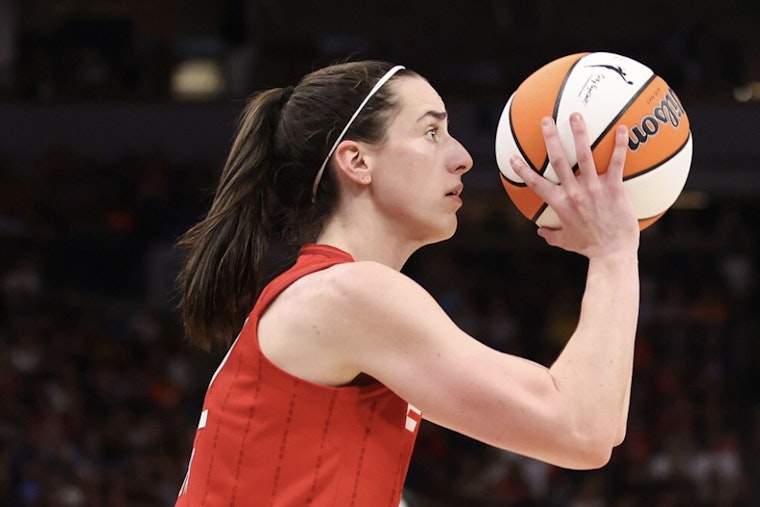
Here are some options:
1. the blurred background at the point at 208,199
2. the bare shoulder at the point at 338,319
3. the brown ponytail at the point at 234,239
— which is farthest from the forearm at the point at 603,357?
the blurred background at the point at 208,199

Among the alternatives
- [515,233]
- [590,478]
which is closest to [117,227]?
[515,233]

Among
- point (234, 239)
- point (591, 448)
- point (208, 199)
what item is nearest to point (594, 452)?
point (591, 448)

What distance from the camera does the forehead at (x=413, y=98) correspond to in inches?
89.7

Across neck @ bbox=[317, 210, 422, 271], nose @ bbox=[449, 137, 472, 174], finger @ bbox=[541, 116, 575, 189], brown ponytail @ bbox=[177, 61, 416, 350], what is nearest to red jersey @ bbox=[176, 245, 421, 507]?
neck @ bbox=[317, 210, 422, 271]

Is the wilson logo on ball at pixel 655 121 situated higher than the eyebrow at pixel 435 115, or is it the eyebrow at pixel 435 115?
the wilson logo on ball at pixel 655 121

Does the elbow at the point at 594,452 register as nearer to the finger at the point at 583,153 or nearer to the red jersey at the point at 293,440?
the red jersey at the point at 293,440

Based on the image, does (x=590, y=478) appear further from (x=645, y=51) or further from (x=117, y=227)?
(x=117, y=227)

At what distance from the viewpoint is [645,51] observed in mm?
9617

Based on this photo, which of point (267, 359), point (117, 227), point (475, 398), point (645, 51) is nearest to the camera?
point (475, 398)

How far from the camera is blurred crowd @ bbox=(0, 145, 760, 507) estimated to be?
Result: 8.92 meters

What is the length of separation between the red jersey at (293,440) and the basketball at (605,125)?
463mm

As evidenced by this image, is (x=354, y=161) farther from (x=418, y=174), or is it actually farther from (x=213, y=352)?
(x=213, y=352)

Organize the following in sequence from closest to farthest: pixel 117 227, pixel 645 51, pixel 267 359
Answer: pixel 267 359, pixel 645 51, pixel 117 227

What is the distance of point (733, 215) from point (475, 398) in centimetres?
940
